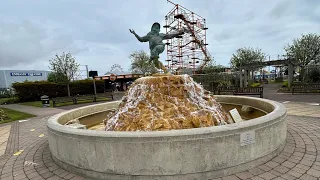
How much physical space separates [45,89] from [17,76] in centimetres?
2973

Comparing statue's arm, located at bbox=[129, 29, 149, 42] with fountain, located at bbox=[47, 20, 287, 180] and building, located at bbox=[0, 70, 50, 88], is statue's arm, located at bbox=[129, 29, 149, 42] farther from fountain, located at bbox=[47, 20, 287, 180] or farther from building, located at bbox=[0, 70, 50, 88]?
building, located at bbox=[0, 70, 50, 88]

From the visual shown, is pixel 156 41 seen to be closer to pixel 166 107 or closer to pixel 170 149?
pixel 166 107

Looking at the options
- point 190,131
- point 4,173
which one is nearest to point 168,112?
point 190,131

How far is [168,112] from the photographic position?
236 inches

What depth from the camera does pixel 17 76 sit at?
51.1 meters

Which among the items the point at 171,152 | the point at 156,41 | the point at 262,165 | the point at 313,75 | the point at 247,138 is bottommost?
the point at 262,165

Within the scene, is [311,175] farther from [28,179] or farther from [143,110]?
[28,179]

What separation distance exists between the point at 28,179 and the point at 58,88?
97.8 feet

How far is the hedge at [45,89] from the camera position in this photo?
27609 mm

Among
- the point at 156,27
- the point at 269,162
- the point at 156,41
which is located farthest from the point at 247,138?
the point at 156,27

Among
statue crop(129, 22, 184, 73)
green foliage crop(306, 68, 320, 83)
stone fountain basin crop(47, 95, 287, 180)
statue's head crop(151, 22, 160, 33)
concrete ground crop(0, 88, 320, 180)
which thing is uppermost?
statue's head crop(151, 22, 160, 33)

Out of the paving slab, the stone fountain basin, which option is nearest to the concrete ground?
the paving slab

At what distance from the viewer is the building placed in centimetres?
4900

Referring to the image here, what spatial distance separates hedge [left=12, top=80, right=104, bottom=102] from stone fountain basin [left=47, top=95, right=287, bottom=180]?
96.0 feet
